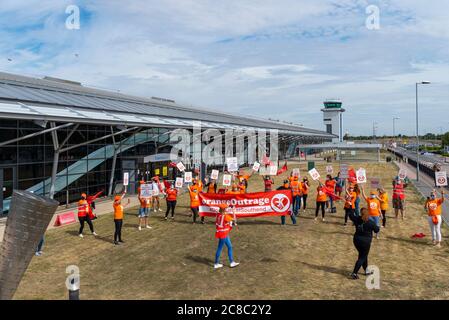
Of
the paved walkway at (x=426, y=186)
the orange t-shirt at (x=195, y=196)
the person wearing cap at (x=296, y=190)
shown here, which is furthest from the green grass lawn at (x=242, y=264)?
the paved walkway at (x=426, y=186)

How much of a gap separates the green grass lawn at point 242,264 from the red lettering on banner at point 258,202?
639mm

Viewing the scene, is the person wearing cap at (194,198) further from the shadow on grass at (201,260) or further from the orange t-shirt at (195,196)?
the shadow on grass at (201,260)

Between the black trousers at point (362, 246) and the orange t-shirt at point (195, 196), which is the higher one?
the orange t-shirt at point (195, 196)

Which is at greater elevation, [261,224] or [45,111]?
[45,111]

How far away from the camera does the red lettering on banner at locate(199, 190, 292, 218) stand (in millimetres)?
14445

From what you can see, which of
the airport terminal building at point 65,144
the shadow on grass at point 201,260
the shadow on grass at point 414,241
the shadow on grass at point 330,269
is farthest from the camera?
the airport terminal building at point 65,144

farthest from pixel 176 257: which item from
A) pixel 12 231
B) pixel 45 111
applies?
pixel 45 111

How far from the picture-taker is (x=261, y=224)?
604 inches

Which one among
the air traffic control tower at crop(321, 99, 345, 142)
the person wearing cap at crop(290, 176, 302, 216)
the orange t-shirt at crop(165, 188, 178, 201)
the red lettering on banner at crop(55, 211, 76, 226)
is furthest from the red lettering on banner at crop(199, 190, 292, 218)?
the air traffic control tower at crop(321, 99, 345, 142)

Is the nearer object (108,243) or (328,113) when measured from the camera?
(108,243)

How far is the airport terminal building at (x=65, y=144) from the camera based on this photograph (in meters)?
16.8

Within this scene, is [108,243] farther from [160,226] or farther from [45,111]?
[45,111]

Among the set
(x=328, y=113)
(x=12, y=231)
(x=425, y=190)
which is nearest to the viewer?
(x=12, y=231)
